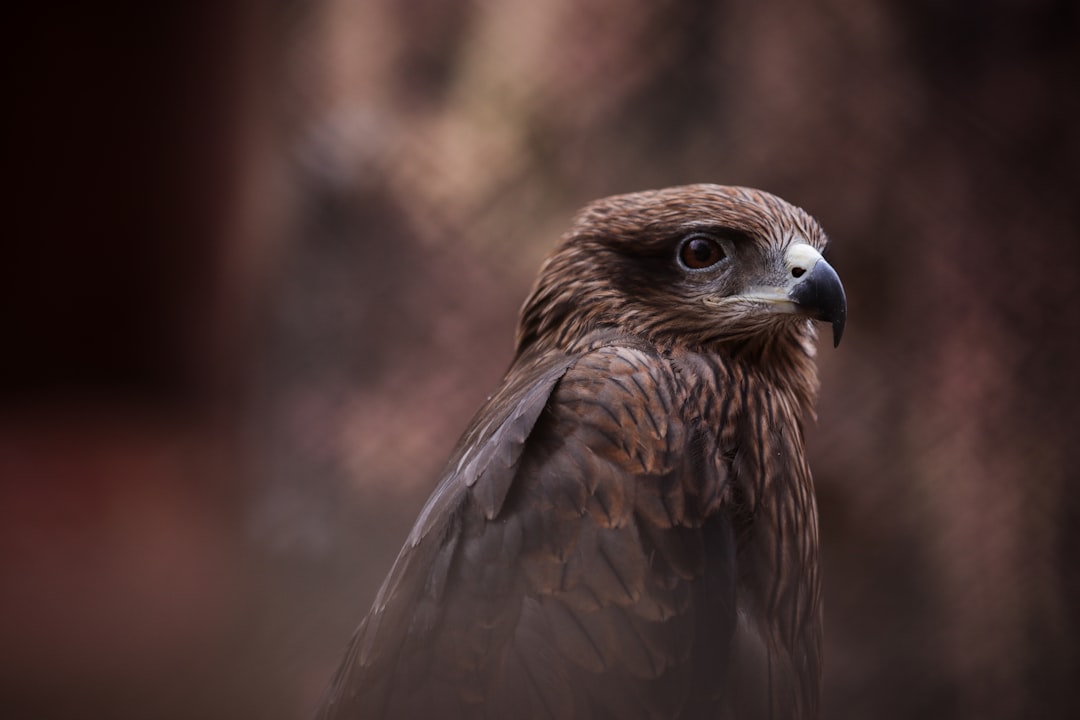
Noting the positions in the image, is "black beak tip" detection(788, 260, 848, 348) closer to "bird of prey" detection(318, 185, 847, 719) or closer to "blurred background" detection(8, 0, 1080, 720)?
"bird of prey" detection(318, 185, 847, 719)

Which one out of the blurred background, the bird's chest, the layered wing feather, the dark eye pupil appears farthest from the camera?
the blurred background

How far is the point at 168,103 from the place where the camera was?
4402mm

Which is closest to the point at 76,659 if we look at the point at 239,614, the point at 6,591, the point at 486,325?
the point at 6,591

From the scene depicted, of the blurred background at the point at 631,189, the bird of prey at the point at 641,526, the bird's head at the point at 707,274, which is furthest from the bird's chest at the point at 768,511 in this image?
the blurred background at the point at 631,189

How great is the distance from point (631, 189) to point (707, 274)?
6.04ft

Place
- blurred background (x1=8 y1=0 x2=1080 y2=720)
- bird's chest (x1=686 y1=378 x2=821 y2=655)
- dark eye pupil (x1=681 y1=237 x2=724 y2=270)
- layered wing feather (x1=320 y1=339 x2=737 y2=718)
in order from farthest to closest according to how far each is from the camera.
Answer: blurred background (x1=8 y1=0 x2=1080 y2=720) < dark eye pupil (x1=681 y1=237 x2=724 y2=270) < bird's chest (x1=686 y1=378 x2=821 y2=655) < layered wing feather (x1=320 y1=339 x2=737 y2=718)

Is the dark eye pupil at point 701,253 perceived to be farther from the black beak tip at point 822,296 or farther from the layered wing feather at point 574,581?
the layered wing feather at point 574,581

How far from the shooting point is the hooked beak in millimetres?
1614

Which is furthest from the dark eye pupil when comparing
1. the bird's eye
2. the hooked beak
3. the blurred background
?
the blurred background

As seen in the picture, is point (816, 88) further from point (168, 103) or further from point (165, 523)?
point (165, 523)

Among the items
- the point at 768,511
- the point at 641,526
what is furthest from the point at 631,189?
the point at 641,526

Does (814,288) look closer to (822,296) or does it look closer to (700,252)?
(822,296)

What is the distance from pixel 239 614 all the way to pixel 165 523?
3.09 feet

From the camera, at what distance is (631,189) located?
3.45m
